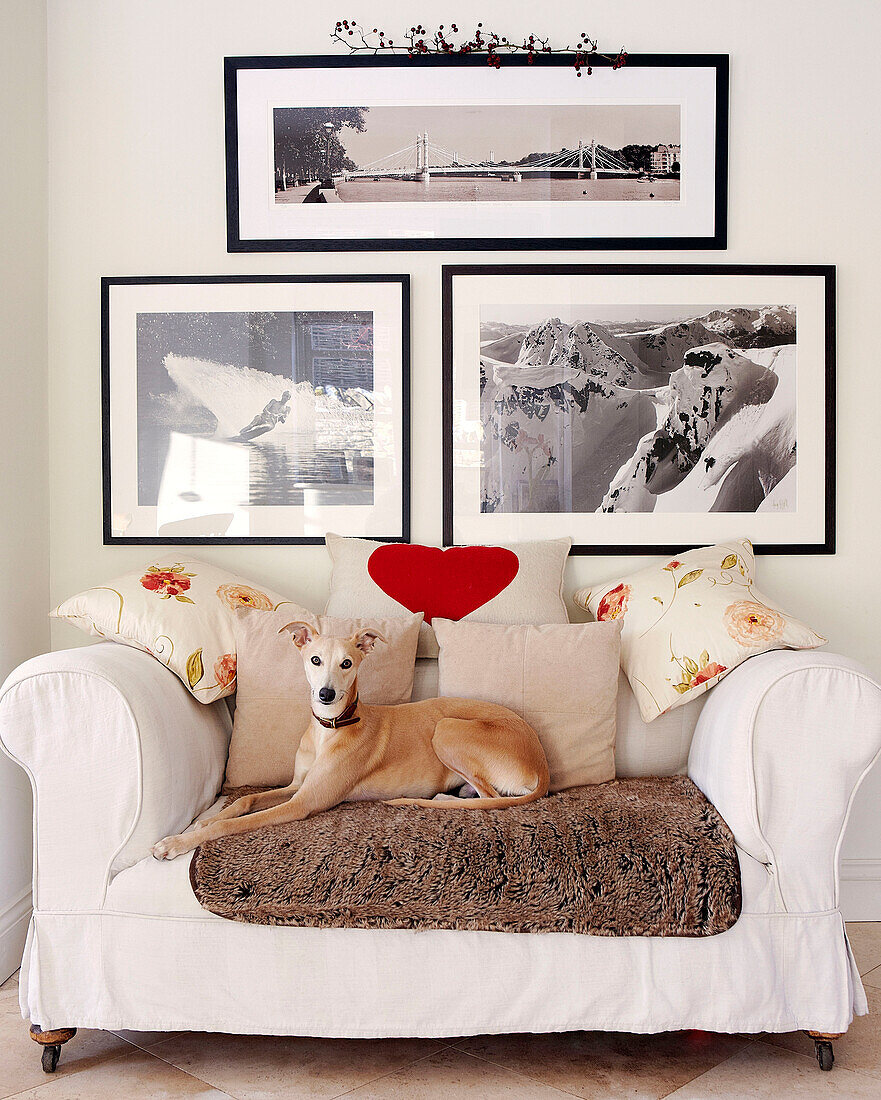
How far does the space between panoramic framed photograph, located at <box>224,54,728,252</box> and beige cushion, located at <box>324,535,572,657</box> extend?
89cm

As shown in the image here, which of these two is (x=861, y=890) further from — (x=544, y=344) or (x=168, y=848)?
(x=168, y=848)

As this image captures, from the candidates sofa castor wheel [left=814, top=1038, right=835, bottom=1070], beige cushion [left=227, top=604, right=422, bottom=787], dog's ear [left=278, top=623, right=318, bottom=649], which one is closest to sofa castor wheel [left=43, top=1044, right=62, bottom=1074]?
beige cushion [left=227, top=604, right=422, bottom=787]

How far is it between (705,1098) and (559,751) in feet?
2.38

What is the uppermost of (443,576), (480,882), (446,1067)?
(443,576)

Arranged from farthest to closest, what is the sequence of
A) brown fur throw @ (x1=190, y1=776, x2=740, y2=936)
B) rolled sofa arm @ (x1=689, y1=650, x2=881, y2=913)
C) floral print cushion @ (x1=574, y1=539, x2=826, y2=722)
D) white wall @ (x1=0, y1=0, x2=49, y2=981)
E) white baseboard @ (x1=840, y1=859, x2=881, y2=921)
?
white baseboard @ (x1=840, y1=859, x2=881, y2=921)
white wall @ (x1=0, y1=0, x2=49, y2=981)
floral print cushion @ (x1=574, y1=539, x2=826, y2=722)
rolled sofa arm @ (x1=689, y1=650, x2=881, y2=913)
brown fur throw @ (x1=190, y1=776, x2=740, y2=936)

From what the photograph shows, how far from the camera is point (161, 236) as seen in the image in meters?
2.63

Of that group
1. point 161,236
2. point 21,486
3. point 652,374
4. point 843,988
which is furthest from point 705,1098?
point 161,236

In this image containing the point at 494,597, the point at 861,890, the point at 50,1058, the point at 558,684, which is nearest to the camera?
the point at 50,1058

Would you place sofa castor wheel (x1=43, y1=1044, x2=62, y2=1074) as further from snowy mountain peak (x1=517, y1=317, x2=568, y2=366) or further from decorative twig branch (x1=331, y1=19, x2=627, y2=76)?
decorative twig branch (x1=331, y1=19, x2=627, y2=76)

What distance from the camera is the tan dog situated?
6.22 ft

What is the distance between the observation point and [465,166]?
2.61 m

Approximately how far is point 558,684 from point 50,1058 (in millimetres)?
1293

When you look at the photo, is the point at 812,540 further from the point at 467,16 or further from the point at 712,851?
the point at 467,16

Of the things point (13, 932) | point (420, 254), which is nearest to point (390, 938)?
point (13, 932)
